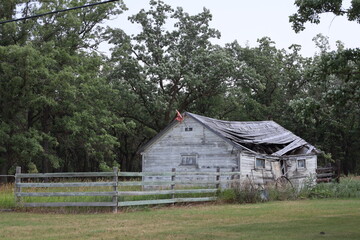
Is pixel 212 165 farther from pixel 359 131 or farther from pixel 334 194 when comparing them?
pixel 359 131

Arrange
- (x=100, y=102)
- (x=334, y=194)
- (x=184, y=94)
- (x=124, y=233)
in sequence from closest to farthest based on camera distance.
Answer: (x=124, y=233) → (x=334, y=194) → (x=100, y=102) → (x=184, y=94)

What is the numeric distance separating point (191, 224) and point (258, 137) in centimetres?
1844

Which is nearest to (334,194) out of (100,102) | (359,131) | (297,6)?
(297,6)

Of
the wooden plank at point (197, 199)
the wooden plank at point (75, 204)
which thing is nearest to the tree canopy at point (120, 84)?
the wooden plank at point (197, 199)

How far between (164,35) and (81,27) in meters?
7.95

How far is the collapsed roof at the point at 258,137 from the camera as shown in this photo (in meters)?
28.4

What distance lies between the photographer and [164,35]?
150ft

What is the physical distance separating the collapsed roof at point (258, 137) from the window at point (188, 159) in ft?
6.59

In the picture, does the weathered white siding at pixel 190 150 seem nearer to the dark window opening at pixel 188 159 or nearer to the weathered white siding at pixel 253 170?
the dark window opening at pixel 188 159

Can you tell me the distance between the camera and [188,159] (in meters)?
29.0

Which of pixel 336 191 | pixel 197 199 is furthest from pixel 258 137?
pixel 197 199

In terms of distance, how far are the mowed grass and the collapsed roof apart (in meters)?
12.0

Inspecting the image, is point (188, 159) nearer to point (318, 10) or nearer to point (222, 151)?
point (222, 151)

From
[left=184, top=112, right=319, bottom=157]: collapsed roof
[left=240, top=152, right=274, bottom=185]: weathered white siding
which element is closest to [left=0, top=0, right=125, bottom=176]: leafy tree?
[left=184, top=112, right=319, bottom=157]: collapsed roof
